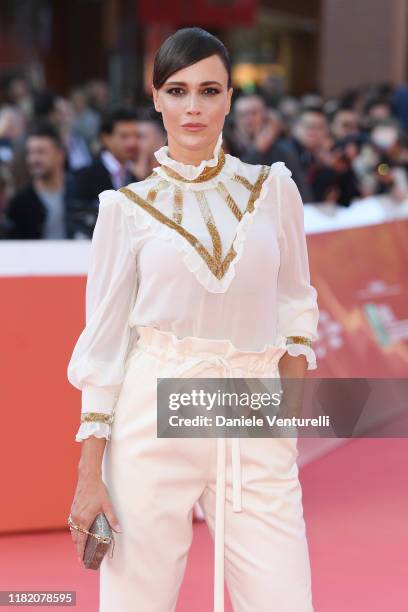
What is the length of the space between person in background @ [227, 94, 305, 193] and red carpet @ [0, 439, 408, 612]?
76.1 inches

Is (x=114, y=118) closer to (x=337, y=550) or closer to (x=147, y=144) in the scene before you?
(x=147, y=144)

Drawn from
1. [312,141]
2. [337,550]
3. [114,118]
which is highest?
[114,118]

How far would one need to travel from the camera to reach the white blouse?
2373 mm

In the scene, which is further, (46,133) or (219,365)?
(46,133)

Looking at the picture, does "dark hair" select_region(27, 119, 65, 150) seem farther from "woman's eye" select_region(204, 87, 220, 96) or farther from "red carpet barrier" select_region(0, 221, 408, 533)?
"woman's eye" select_region(204, 87, 220, 96)

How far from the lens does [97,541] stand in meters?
2.34

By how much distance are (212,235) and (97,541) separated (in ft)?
1.95

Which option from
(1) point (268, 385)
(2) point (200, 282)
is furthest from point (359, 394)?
(2) point (200, 282)

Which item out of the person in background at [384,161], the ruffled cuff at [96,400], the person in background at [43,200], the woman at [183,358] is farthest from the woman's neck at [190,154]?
the person in background at [384,161]

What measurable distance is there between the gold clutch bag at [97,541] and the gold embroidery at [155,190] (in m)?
0.59

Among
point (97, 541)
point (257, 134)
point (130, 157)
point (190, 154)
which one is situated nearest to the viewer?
point (97, 541)

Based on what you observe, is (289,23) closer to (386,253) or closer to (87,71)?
(87,71)

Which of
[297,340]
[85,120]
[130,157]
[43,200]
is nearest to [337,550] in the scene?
[297,340]

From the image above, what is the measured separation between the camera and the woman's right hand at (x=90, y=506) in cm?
237
